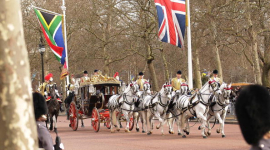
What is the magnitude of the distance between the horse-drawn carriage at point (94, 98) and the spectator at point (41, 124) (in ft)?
43.4

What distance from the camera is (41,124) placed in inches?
239

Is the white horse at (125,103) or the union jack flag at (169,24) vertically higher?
the union jack flag at (169,24)

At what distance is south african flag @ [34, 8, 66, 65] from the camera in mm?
28078

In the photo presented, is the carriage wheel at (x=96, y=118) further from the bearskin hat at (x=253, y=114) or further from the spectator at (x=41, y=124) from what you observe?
the bearskin hat at (x=253, y=114)

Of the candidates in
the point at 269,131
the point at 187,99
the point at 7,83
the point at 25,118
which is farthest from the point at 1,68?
the point at 187,99

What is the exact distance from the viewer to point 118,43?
40562mm

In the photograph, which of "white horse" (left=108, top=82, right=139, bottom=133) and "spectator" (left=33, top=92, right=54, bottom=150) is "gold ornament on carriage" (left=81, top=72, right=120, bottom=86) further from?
"spectator" (left=33, top=92, right=54, bottom=150)

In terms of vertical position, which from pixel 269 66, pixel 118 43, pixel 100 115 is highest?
pixel 118 43

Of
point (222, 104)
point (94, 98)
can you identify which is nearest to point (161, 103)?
point (222, 104)

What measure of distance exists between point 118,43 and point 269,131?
120ft

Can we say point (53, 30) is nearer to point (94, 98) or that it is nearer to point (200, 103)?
point (94, 98)

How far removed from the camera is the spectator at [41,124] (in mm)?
5918

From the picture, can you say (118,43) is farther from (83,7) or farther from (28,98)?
(28,98)

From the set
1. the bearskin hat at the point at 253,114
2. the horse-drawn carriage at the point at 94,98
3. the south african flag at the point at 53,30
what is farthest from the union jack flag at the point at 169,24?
the bearskin hat at the point at 253,114
